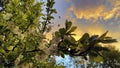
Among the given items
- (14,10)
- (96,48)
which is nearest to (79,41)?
(96,48)

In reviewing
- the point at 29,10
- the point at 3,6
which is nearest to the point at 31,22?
the point at 29,10

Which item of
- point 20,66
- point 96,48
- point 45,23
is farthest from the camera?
point 45,23

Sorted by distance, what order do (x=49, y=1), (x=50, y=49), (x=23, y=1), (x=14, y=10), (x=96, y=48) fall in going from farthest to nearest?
(x=23, y=1) < (x=49, y=1) < (x=14, y=10) < (x=50, y=49) < (x=96, y=48)

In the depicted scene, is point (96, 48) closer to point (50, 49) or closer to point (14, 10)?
point (50, 49)

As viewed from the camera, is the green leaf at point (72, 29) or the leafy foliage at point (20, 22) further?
the leafy foliage at point (20, 22)

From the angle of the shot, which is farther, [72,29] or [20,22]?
[20,22]

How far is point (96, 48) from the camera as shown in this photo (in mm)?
4961

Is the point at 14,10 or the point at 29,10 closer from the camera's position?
the point at 14,10

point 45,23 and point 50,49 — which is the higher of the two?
point 45,23

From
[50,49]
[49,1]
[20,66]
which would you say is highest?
[49,1]

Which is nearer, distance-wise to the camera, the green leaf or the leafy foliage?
the green leaf

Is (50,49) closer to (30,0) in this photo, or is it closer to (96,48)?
(96,48)

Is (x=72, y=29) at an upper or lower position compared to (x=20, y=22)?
lower

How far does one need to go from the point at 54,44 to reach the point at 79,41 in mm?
481
